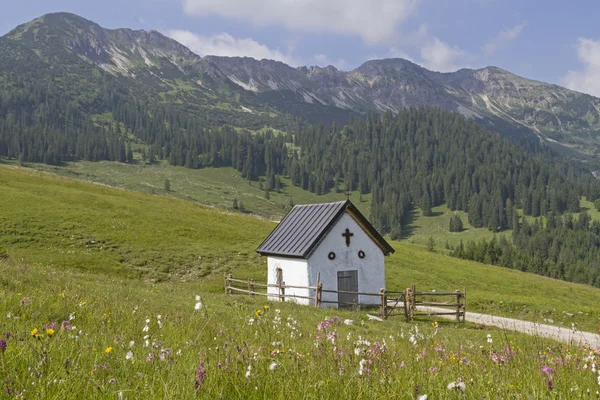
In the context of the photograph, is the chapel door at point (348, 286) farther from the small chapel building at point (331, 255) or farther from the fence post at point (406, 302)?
the fence post at point (406, 302)

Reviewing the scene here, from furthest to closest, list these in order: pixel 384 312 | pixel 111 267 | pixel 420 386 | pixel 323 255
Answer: pixel 111 267, pixel 323 255, pixel 384 312, pixel 420 386

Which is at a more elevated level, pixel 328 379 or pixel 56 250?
pixel 328 379

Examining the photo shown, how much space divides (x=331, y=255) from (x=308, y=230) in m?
2.62

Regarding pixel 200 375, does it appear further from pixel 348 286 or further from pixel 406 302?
pixel 348 286

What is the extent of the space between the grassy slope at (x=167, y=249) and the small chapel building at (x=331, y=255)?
29.3ft

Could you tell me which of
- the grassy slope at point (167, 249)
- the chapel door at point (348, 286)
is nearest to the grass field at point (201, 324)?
the grassy slope at point (167, 249)

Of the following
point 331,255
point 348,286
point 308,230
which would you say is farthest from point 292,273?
point 348,286

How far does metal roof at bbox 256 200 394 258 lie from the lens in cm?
3416

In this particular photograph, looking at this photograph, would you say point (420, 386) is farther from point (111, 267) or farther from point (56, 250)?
point (56, 250)

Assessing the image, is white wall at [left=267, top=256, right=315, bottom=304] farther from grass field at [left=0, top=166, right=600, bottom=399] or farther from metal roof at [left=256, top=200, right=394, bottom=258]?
grass field at [left=0, top=166, right=600, bottom=399]

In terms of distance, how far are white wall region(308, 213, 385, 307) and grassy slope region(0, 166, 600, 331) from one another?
1152cm

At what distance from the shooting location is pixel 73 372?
3.46 metres

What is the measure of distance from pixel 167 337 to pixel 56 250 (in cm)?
4645

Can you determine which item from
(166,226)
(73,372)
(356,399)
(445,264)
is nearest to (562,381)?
(356,399)
